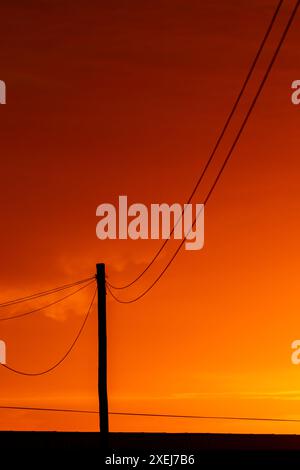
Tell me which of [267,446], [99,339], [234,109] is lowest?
[267,446]

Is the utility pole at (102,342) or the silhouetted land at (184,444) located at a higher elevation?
the utility pole at (102,342)

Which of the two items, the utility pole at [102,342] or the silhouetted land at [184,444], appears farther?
the silhouetted land at [184,444]

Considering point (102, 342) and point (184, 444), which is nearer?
point (102, 342)

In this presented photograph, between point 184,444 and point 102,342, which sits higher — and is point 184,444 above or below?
below

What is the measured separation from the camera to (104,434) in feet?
119

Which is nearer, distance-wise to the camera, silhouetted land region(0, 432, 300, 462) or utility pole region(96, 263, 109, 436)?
utility pole region(96, 263, 109, 436)

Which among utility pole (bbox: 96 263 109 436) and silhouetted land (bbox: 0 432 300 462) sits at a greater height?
utility pole (bbox: 96 263 109 436)

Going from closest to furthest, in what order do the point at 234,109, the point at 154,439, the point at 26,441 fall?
1. the point at 234,109
2. the point at 26,441
3. the point at 154,439
